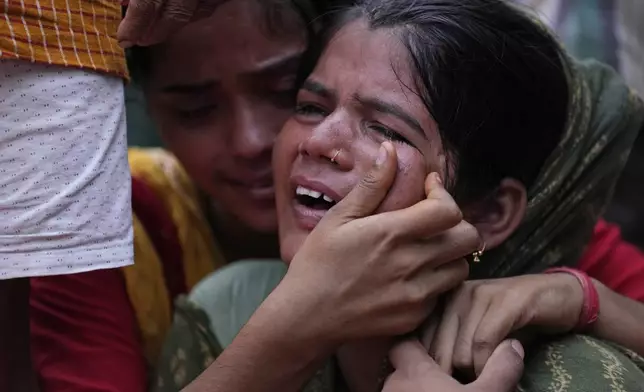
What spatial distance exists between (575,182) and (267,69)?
0.56 metres

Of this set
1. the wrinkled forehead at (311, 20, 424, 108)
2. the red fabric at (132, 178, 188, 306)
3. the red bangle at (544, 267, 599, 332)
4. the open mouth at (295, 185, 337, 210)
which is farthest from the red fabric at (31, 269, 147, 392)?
the red bangle at (544, 267, 599, 332)

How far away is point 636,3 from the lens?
6.89 feet

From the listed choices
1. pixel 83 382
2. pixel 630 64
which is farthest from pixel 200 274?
pixel 630 64

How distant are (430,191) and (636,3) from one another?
1.31 metres

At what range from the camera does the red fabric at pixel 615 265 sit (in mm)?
1475

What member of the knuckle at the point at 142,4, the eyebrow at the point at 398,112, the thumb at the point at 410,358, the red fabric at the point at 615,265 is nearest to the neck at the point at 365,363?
the thumb at the point at 410,358

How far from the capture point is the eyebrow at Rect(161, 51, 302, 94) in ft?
4.71

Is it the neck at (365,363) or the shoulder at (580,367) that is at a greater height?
the shoulder at (580,367)

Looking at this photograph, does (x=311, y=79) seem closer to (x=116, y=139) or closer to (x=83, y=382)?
(x=116, y=139)

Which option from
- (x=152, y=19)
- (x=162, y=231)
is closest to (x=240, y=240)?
(x=162, y=231)

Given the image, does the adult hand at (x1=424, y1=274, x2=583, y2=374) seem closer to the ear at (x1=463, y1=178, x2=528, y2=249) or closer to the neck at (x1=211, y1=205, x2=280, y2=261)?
the ear at (x1=463, y1=178, x2=528, y2=249)

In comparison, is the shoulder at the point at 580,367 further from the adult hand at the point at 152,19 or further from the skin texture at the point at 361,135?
the adult hand at the point at 152,19

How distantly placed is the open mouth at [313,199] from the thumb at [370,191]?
0.11 meters

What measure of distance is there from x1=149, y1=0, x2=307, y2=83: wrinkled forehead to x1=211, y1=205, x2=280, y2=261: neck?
0.49 meters
